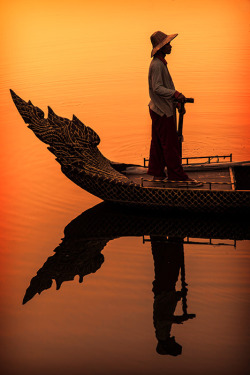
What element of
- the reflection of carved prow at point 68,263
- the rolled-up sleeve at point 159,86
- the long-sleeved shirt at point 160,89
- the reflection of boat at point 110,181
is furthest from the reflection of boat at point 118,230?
the rolled-up sleeve at point 159,86

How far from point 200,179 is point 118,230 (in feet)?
4.00

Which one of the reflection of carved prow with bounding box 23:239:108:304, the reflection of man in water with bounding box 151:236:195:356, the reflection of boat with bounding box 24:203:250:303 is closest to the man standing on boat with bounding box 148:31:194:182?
the reflection of boat with bounding box 24:203:250:303

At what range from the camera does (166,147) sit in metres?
10.7

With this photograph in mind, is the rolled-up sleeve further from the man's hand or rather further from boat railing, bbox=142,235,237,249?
boat railing, bbox=142,235,237,249

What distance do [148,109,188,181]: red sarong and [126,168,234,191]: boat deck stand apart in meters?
0.12

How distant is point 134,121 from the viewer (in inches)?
577

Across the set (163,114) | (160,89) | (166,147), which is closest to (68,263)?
(166,147)

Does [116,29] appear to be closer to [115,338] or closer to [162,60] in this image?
[162,60]

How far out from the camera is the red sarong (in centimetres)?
1066

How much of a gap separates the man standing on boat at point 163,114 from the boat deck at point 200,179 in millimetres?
94

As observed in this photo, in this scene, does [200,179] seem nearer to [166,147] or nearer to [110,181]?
[166,147]

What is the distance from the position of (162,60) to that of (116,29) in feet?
32.4

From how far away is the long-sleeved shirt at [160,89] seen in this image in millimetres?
10422

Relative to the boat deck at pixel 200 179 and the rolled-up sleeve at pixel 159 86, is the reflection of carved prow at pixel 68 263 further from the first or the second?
the rolled-up sleeve at pixel 159 86
